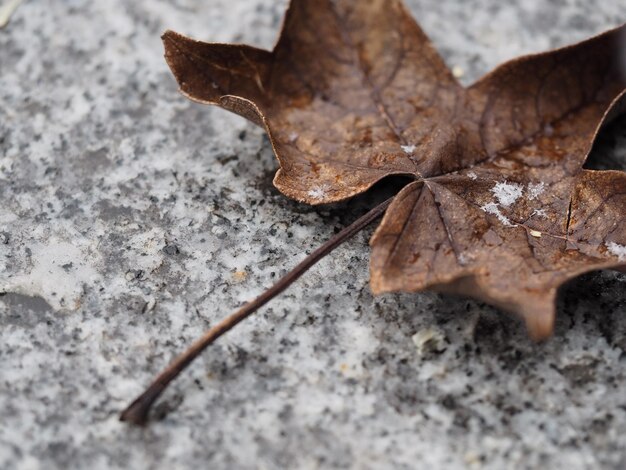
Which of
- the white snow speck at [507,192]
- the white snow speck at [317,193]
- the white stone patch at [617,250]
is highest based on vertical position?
the white snow speck at [507,192]

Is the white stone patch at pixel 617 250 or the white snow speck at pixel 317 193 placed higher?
the white stone patch at pixel 617 250

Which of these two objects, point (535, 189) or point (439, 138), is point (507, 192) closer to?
point (535, 189)

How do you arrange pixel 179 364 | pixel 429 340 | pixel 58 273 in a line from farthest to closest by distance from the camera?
pixel 58 273
pixel 429 340
pixel 179 364

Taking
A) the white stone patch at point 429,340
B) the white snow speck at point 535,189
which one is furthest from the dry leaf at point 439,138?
the white stone patch at point 429,340

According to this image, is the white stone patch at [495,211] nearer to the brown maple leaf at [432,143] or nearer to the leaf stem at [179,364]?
the brown maple leaf at [432,143]

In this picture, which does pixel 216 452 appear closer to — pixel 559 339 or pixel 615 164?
pixel 559 339

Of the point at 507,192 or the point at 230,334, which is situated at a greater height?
the point at 507,192

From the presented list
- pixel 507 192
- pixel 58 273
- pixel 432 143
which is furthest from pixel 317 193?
pixel 58 273

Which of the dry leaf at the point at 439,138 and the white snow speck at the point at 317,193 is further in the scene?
the white snow speck at the point at 317,193
